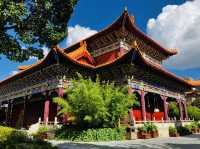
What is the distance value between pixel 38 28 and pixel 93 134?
6796mm

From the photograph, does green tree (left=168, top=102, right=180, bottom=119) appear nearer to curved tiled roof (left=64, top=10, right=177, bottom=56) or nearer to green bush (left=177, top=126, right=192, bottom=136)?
curved tiled roof (left=64, top=10, right=177, bottom=56)

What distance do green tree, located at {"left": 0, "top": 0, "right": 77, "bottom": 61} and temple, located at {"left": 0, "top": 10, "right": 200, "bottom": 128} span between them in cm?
561

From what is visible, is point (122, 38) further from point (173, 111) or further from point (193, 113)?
point (193, 113)

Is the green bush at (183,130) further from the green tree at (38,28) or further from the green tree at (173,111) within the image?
the green tree at (38,28)

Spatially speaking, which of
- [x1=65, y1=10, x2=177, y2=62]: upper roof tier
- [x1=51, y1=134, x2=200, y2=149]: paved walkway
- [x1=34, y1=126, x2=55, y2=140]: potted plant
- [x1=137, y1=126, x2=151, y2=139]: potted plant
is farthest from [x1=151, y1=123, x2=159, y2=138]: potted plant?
[x1=65, y1=10, x2=177, y2=62]: upper roof tier

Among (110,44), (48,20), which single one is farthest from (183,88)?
(48,20)

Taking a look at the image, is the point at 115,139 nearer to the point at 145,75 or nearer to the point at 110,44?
the point at 145,75

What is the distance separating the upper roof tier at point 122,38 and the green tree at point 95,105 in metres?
7.68

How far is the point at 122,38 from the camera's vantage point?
2241 centimetres

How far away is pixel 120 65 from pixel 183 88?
474 inches

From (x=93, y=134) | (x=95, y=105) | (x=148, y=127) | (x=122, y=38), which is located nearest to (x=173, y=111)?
(x=122, y=38)

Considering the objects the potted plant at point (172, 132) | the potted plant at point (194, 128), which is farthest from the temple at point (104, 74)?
the potted plant at point (194, 128)

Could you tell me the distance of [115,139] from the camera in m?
15.2

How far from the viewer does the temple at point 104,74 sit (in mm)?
18688
